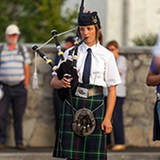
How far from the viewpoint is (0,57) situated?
10695 mm

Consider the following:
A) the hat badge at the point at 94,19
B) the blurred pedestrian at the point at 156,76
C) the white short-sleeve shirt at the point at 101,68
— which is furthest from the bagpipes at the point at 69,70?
the blurred pedestrian at the point at 156,76

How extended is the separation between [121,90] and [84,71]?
13.6 feet

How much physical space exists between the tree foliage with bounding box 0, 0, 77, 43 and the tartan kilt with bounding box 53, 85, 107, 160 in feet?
43.1

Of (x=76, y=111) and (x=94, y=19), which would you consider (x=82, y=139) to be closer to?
(x=76, y=111)

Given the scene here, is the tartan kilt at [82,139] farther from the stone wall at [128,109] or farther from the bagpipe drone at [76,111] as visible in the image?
the stone wall at [128,109]

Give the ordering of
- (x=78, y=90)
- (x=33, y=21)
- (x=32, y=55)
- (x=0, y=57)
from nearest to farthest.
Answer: (x=78, y=90)
(x=0, y=57)
(x=32, y=55)
(x=33, y=21)

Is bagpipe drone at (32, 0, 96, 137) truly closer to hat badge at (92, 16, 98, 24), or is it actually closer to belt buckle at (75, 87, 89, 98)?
belt buckle at (75, 87, 89, 98)

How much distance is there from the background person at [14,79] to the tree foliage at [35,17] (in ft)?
29.9

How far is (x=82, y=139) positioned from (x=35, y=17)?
15498mm

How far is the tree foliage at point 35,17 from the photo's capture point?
67.6 feet

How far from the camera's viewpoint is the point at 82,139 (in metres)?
6.90

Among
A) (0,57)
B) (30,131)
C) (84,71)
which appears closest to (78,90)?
(84,71)

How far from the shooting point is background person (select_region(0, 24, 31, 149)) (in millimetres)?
10688

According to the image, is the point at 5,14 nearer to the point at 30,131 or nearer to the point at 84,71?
the point at 30,131
